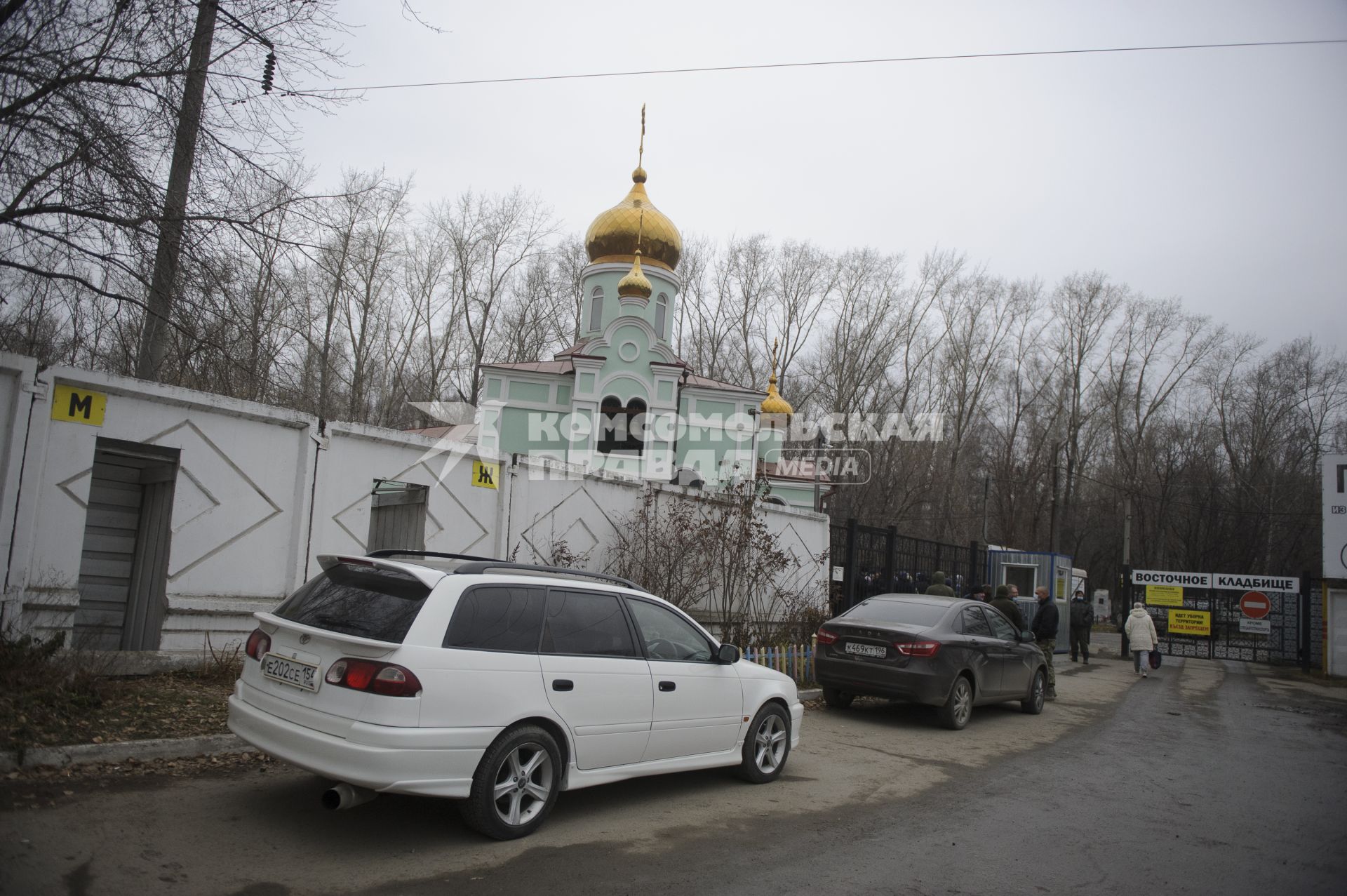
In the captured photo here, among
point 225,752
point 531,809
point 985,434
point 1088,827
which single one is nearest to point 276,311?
point 225,752

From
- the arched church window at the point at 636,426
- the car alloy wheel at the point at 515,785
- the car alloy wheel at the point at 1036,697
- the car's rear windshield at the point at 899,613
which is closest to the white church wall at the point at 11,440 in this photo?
the car alloy wheel at the point at 515,785

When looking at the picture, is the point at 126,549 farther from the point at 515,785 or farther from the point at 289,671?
the point at 515,785

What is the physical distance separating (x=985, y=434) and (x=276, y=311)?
1881 inches

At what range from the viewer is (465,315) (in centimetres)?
4416

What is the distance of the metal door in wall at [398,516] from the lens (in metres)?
10.4

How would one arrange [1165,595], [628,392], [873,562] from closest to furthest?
[873,562]
[1165,595]
[628,392]

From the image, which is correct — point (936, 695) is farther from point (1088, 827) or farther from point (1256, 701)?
point (1256, 701)

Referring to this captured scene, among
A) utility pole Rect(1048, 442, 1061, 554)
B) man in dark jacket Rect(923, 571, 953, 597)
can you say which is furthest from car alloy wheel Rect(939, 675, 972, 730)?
utility pole Rect(1048, 442, 1061, 554)

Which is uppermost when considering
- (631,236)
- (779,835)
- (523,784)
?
(631,236)

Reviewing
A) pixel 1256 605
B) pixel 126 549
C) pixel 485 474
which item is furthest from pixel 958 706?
pixel 1256 605

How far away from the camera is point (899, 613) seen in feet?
34.9

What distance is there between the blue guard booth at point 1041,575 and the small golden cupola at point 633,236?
1927cm

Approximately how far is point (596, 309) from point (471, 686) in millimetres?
31531

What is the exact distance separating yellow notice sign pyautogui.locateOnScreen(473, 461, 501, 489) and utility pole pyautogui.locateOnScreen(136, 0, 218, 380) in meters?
3.72
